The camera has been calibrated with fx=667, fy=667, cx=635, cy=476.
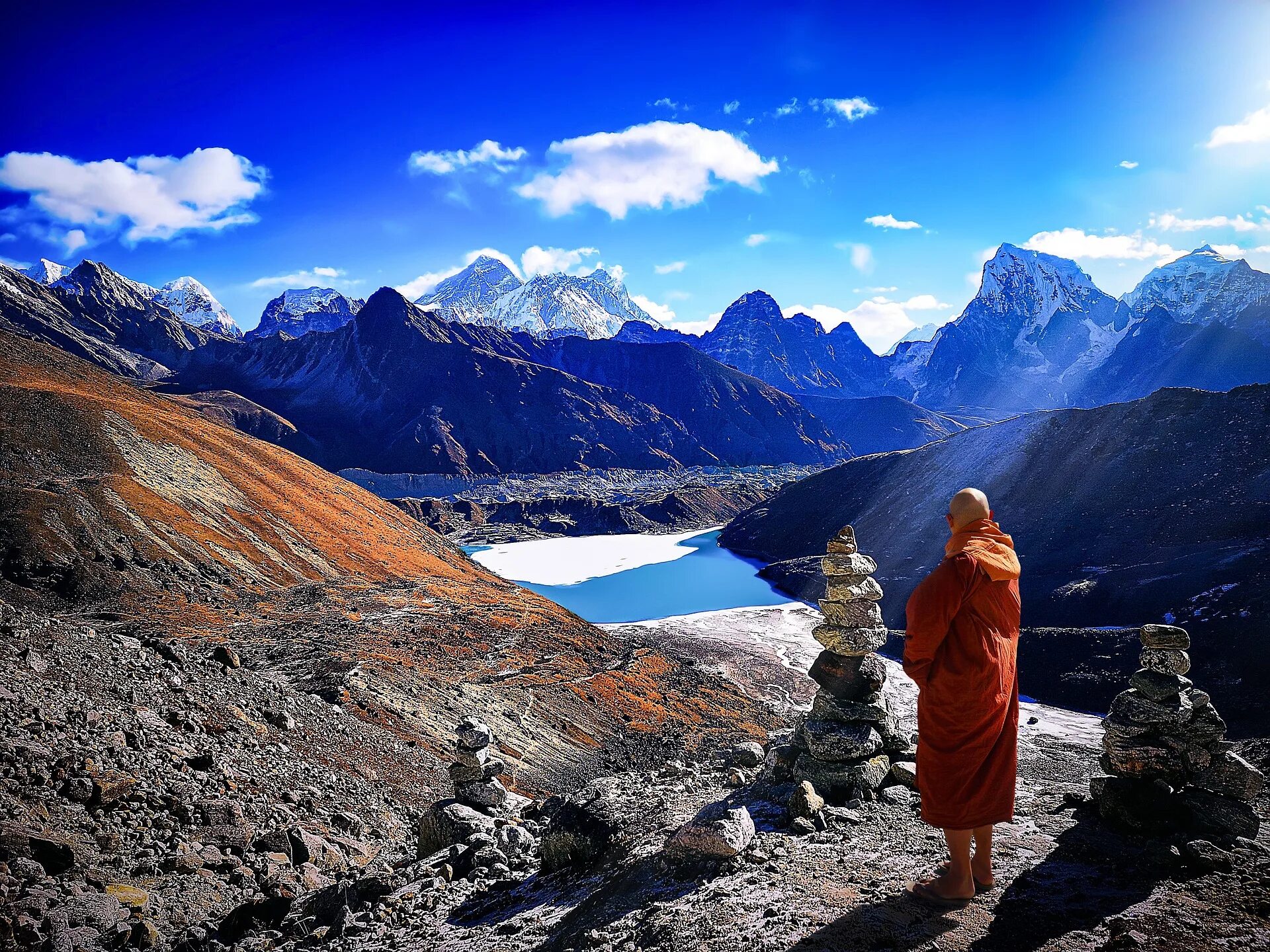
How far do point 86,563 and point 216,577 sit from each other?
3076 millimetres

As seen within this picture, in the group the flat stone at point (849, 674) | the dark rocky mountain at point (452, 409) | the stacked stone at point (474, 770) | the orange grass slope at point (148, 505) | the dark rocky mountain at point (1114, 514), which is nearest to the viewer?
the flat stone at point (849, 674)

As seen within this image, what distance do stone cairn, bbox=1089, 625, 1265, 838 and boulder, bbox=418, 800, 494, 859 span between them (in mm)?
6494

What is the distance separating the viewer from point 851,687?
23.3ft

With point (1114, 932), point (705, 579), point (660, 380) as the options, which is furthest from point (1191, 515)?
point (660, 380)

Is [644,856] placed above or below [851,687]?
below

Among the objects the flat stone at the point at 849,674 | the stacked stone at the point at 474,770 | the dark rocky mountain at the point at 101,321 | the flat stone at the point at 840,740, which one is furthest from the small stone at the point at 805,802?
the dark rocky mountain at the point at 101,321

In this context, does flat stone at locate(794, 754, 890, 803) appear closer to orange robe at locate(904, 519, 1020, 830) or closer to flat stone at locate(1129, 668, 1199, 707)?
flat stone at locate(1129, 668, 1199, 707)

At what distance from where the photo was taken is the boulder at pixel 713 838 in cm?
509

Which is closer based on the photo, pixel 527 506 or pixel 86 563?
pixel 86 563

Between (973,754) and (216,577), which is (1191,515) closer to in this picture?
(973,754)

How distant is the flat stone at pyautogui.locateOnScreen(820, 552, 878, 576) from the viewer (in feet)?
24.5

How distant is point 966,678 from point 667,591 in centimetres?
5121

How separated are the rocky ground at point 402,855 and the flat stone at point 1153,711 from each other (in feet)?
2.91

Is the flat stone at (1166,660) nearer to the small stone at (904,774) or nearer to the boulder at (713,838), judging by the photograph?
the small stone at (904,774)
